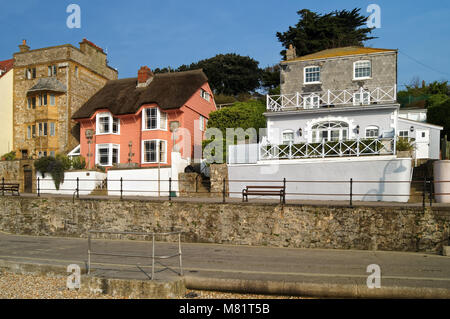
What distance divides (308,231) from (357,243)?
1.58 m

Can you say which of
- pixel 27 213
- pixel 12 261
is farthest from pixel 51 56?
pixel 12 261

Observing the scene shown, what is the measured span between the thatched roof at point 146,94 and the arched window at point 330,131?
9.80 m

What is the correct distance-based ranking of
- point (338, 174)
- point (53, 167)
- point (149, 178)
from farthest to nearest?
point (53, 167), point (149, 178), point (338, 174)

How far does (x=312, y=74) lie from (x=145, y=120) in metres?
12.1

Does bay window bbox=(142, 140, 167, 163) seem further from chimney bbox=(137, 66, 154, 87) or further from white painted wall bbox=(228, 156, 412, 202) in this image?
white painted wall bbox=(228, 156, 412, 202)

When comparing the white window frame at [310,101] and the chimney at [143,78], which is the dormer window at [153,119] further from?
the white window frame at [310,101]

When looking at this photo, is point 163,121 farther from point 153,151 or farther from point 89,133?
point 89,133

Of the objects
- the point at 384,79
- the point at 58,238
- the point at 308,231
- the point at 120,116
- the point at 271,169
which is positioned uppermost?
the point at 384,79

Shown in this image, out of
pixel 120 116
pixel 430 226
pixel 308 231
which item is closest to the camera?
pixel 430 226

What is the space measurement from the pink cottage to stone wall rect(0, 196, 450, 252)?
988 centimetres

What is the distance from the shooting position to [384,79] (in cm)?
2155

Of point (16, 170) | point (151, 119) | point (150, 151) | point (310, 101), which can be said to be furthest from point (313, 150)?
point (16, 170)

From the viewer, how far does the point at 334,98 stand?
22297 mm
